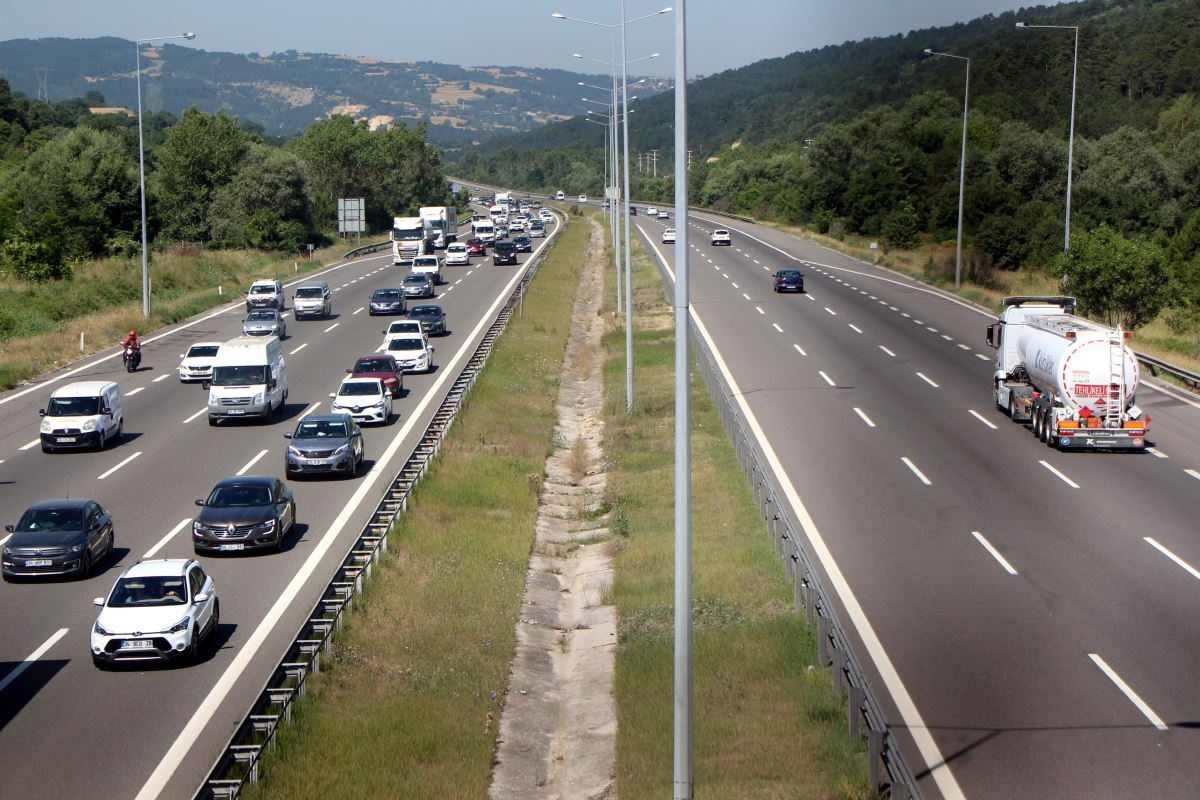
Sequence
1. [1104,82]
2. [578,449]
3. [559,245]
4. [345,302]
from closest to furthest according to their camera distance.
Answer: [578,449]
[345,302]
[559,245]
[1104,82]

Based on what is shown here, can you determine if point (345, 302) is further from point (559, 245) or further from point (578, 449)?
point (559, 245)

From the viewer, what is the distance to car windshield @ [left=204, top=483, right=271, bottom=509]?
26.2m

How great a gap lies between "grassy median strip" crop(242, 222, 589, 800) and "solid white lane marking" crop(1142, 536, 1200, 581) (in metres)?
11.7

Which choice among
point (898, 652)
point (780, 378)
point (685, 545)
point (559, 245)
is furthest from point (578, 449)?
point (559, 245)

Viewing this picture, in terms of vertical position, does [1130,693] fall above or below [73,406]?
below

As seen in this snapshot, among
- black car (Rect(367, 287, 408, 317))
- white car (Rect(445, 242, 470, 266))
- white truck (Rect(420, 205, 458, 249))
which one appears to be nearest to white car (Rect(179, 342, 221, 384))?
black car (Rect(367, 287, 408, 317))

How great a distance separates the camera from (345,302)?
237 feet

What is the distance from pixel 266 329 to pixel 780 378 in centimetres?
2277

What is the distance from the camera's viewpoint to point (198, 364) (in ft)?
158

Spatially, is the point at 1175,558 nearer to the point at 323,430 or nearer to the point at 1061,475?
the point at 1061,475

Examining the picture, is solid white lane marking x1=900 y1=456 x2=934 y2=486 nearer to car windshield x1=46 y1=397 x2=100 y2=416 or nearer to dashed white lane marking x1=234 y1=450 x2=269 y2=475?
dashed white lane marking x1=234 y1=450 x2=269 y2=475

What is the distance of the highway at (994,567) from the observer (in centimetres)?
1575

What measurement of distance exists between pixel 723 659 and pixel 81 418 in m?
22.9

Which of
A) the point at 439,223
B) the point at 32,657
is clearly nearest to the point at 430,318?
the point at 32,657
